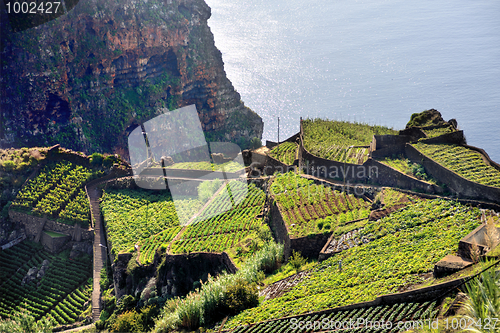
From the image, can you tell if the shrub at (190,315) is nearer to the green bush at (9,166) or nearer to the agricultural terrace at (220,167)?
the agricultural terrace at (220,167)

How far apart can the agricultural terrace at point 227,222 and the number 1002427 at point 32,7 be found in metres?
59.5

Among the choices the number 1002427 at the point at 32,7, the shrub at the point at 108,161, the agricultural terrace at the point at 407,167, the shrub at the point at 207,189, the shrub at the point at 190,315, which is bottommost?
the shrub at the point at 190,315

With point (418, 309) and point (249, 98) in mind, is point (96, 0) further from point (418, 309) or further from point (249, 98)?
point (418, 309)

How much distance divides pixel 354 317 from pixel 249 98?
107842 mm

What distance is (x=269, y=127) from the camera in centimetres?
11369

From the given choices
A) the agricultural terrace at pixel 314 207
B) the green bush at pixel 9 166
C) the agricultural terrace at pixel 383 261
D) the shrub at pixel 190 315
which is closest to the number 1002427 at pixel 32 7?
the green bush at pixel 9 166

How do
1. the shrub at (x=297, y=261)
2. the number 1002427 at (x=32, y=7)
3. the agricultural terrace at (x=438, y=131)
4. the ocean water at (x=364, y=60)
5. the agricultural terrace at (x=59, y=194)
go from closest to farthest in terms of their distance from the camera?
1. the shrub at (x=297, y=261)
2. the agricultural terrace at (x=438, y=131)
3. the agricultural terrace at (x=59, y=194)
4. the number 1002427 at (x=32, y=7)
5. the ocean water at (x=364, y=60)

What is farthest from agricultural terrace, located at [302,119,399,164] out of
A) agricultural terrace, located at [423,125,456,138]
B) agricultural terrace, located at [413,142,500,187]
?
agricultural terrace, located at [413,142,500,187]

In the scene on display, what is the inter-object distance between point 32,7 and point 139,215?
57.2 m

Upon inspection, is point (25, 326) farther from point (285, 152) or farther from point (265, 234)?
point (285, 152)

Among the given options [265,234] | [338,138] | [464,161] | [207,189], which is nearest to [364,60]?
[338,138]

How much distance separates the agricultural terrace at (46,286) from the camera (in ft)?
119

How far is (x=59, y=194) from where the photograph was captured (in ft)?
146

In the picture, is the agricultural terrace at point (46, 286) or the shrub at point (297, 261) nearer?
the shrub at point (297, 261)
